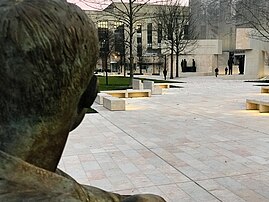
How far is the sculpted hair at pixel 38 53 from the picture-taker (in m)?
0.90

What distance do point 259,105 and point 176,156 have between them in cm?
695

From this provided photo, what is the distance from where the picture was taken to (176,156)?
6332 mm

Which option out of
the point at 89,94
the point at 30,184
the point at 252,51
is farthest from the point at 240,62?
the point at 30,184

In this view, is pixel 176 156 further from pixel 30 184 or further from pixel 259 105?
pixel 259 105

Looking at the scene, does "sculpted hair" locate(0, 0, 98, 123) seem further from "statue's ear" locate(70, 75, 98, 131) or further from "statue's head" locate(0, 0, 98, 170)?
"statue's ear" locate(70, 75, 98, 131)

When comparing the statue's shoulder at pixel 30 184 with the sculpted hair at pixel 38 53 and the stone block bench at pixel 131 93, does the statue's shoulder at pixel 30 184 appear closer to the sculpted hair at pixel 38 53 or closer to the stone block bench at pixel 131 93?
the sculpted hair at pixel 38 53

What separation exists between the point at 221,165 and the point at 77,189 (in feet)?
16.9

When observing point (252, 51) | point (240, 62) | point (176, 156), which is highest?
point (252, 51)

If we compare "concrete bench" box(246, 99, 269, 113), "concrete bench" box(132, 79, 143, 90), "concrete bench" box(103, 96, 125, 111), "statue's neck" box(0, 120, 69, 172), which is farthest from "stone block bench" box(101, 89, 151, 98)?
"statue's neck" box(0, 120, 69, 172)

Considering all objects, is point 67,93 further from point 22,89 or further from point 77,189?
point 77,189

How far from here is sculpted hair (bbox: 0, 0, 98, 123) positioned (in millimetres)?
898

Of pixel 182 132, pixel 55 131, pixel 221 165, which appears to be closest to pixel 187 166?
pixel 221 165

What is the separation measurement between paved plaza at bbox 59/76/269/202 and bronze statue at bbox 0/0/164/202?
359 centimetres

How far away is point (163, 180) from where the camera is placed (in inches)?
199
